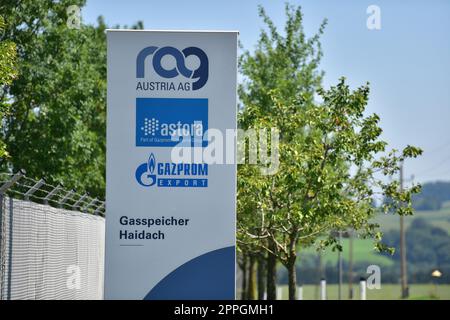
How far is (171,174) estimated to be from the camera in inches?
421

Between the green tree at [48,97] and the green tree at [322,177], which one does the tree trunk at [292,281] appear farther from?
the green tree at [48,97]

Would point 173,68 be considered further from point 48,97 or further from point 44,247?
point 48,97

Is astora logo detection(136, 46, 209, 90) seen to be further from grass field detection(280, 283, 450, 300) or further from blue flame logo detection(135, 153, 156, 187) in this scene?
grass field detection(280, 283, 450, 300)

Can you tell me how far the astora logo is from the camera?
10.7 m

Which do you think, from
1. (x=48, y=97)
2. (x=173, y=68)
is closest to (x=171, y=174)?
(x=173, y=68)

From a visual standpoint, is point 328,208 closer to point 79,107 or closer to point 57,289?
point 57,289

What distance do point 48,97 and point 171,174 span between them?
21579mm

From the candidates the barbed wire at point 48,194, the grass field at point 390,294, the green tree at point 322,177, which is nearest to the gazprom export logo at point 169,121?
the barbed wire at point 48,194

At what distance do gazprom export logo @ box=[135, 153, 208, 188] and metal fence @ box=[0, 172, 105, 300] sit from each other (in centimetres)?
391

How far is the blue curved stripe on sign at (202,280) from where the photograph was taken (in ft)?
35.8

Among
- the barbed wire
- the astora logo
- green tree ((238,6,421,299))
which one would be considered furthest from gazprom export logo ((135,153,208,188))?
green tree ((238,6,421,299))
